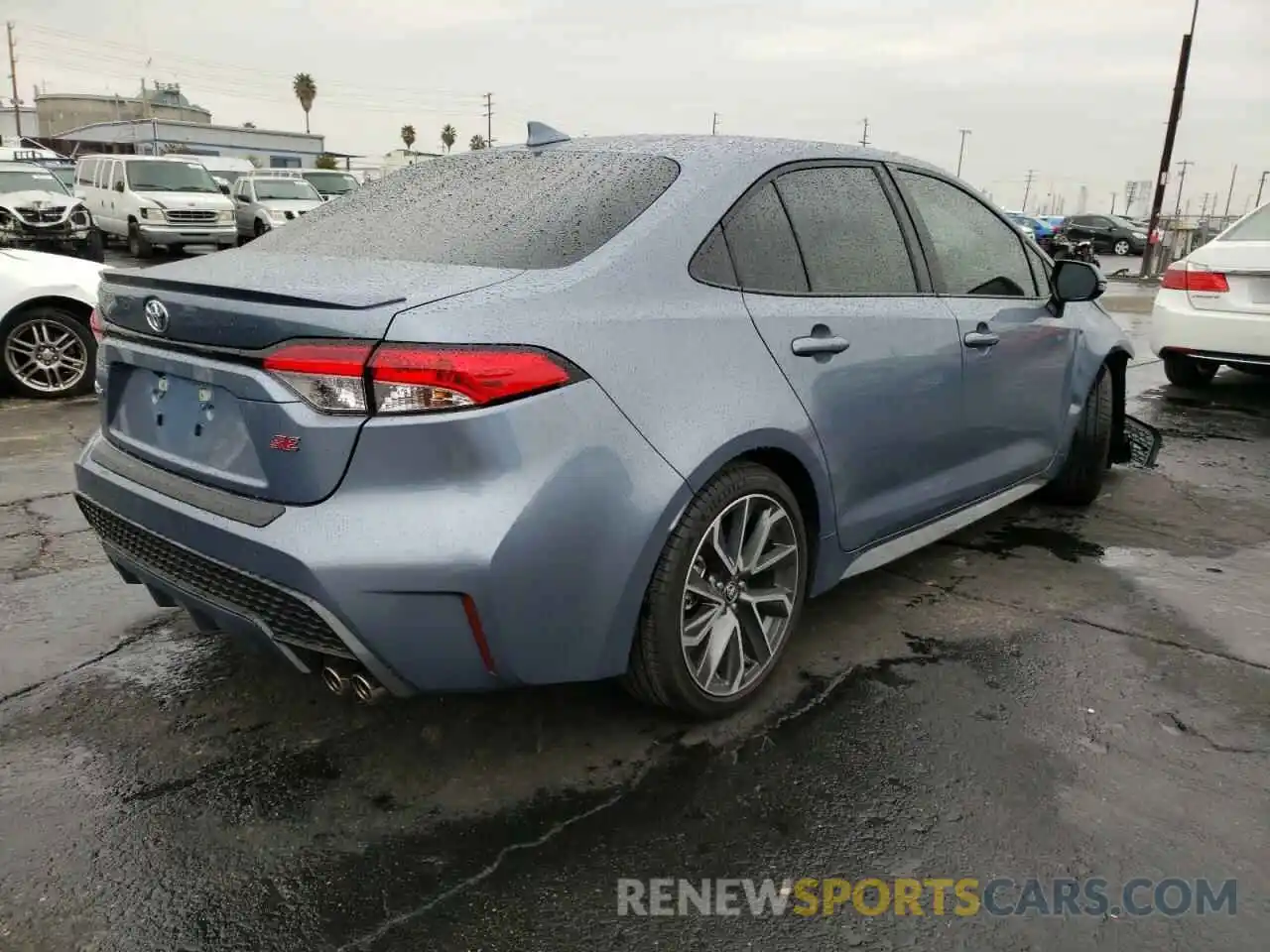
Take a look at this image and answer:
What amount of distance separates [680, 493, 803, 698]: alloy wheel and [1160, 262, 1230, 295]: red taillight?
559cm

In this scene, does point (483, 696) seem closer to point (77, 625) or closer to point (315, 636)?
point (315, 636)

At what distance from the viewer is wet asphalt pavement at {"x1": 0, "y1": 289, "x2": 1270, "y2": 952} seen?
2.11m

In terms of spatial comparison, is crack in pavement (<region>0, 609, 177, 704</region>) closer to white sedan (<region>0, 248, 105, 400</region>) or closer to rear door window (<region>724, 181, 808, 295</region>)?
rear door window (<region>724, 181, 808, 295</region>)

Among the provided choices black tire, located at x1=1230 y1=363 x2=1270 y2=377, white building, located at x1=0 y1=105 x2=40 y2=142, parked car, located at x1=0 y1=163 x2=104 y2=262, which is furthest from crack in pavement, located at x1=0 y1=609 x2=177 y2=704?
white building, located at x1=0 y1=105 x2=40 y2=142

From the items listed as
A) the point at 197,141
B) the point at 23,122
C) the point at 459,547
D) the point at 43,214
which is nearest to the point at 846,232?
the point at 459,547

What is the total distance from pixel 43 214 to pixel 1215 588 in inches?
644

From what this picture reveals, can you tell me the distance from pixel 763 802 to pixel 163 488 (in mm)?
1673

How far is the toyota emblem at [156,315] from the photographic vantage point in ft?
8.13

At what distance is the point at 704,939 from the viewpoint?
2.06 meters

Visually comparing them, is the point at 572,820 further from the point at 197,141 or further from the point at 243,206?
A: the point at 197,141

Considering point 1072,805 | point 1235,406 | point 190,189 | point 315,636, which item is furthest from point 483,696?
point 190,189

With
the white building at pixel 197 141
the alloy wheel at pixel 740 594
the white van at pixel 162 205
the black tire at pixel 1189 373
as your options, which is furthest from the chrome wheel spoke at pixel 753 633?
the white building at pixel 197 141

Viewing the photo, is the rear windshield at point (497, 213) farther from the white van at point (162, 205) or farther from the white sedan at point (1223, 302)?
the white van at point (162, 205)

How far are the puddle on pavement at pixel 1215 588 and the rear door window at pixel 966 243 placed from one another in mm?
1211
